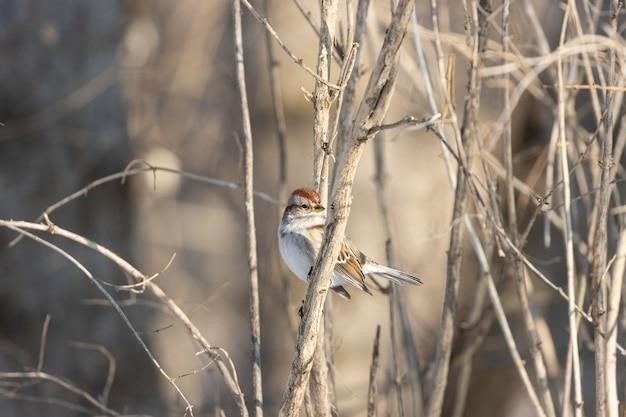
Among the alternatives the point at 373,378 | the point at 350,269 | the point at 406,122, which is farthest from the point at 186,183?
the point at 406,122

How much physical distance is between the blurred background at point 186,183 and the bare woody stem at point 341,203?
2077 mm

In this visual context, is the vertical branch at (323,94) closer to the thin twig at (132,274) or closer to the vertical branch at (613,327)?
the thin twig at (132,274)

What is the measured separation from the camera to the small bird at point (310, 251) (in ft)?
10.2

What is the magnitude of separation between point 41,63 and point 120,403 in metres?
1.86

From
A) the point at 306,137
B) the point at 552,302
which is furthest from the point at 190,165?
the point at 552,302

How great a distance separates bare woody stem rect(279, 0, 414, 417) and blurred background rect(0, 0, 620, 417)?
208 cm

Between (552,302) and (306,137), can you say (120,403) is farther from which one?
(552,302)

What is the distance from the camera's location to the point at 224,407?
4664mm

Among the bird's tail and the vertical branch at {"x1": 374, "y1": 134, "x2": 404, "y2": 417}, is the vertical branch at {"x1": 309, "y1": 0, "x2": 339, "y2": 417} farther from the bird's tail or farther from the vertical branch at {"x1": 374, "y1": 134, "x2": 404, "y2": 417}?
the bird's tail

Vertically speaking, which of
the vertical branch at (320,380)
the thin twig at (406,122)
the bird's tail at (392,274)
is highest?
the bird's tail at (392,274)

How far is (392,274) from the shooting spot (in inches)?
120

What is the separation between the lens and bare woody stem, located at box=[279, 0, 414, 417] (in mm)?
1753

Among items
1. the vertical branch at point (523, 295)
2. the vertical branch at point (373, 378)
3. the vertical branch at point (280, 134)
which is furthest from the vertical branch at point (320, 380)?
the vertical branch at point (280, 134)

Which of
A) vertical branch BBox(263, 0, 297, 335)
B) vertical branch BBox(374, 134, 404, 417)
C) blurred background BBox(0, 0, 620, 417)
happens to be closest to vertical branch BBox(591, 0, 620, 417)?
vertical branch BBox(374, 134, 404, 417)
